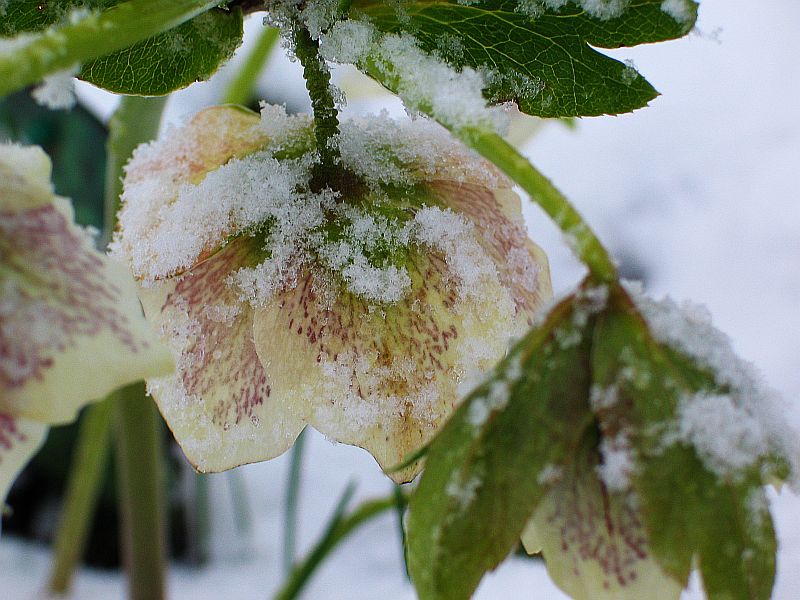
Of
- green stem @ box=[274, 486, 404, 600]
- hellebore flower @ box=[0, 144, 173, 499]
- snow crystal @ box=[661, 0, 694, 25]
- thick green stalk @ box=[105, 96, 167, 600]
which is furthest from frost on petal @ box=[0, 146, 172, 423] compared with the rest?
green stem @ box=[274, 486, 404, 600]

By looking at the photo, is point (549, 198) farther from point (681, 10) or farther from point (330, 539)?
point (330, 539)

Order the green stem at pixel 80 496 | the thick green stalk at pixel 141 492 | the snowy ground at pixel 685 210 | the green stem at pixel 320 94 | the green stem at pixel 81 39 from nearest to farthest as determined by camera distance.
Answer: the green stem at pixel 81 39 → the green stem at pixel 320 94 → the thick green stalk at pixel 141 492 → the green stem at pixel 80 496 → the snowy ground at pixel 685 210

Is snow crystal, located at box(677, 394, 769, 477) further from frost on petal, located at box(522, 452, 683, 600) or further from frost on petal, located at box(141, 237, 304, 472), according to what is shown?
frost on petal, located at box(141, 237, 304, 472)

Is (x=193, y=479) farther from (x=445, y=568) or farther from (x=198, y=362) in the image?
(x=445, y=568)

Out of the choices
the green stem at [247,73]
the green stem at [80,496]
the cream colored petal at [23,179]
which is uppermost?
the cream colored petal at [23,179]

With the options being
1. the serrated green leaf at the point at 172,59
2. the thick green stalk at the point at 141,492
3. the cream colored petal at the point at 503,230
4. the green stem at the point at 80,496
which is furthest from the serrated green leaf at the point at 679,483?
the green stem at the point at 80,496

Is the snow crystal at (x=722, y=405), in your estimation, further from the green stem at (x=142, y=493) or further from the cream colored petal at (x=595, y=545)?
the green stem at (x=142, y=493)

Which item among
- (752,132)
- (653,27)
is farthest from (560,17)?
(752,132)
